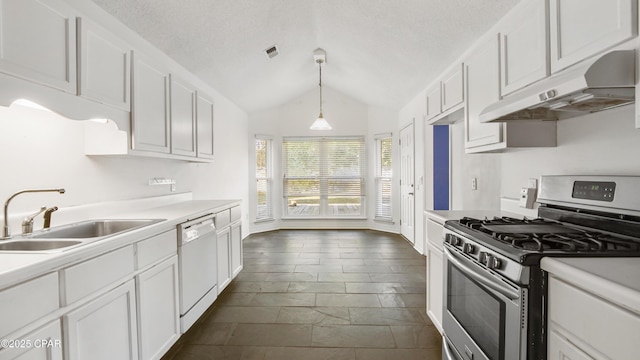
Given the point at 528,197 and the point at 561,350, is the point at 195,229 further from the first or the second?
the point at 528,197

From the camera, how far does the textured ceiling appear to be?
2.44 m

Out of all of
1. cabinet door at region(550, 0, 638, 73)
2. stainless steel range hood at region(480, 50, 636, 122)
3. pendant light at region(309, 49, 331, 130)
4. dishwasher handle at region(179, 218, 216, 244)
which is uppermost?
pendant light at region(309, 49, 331, 130)

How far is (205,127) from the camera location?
3371 millimetres

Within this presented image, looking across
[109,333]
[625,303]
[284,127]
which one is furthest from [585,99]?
[284,127]

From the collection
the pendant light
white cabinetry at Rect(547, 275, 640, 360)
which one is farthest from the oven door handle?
the pendant light

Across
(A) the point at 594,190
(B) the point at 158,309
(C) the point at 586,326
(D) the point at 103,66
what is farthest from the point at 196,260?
(A) the point at 594,190

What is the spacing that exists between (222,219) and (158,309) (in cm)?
114

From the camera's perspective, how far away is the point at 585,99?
1309mm

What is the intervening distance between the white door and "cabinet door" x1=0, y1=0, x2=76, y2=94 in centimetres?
432

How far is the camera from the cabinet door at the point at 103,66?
1.64 m

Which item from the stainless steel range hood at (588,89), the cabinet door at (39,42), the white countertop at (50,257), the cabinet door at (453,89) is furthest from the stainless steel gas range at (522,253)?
the cabinet door at (39,42)

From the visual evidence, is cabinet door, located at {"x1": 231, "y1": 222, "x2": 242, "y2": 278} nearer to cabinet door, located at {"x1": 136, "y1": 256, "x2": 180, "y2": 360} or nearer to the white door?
cabinet door, located at {"x1": 136, "y1": 256, "x2": 180, "y2": 360}

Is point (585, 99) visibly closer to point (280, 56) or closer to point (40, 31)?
point (40, 31)

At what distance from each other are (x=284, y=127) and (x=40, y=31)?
16.4ft
